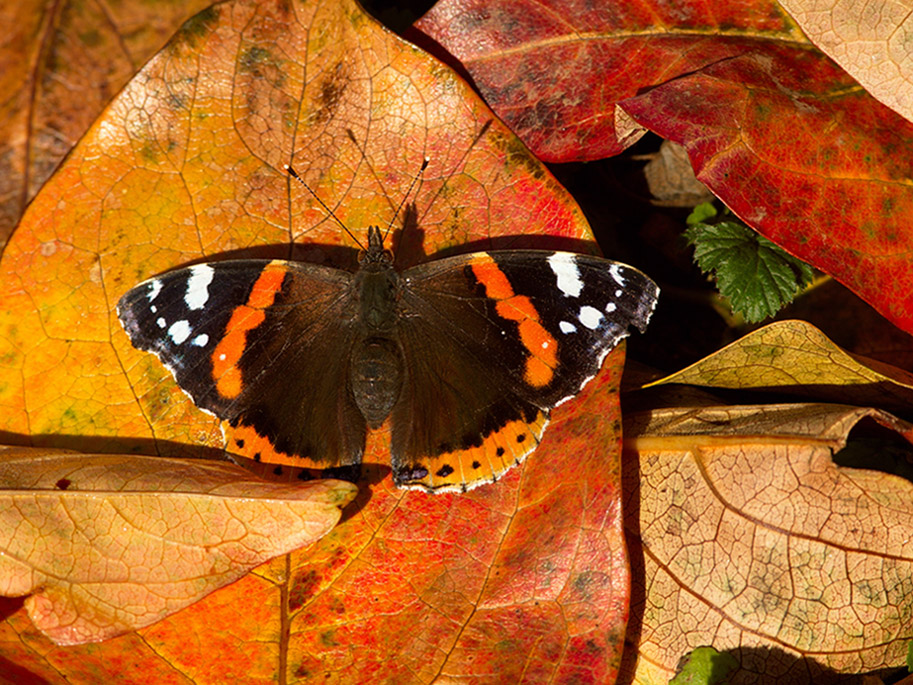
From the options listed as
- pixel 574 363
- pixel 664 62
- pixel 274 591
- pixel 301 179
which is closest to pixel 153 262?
pixel 301 179

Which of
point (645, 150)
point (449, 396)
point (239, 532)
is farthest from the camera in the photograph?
point (645, 150)

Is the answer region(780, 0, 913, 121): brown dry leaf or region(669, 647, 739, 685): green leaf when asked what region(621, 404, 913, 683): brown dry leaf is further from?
region(780, 0, 913, 121): brown dry leaf

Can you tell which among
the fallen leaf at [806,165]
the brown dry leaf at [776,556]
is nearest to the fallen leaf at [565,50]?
the fallen leaf at [806,165]

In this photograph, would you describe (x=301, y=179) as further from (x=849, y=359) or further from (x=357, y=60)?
(x=849, y=359)

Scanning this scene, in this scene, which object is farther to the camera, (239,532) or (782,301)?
(782,301)

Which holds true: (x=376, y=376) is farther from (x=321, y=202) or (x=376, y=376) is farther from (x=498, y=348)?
(x=321, y=202)
